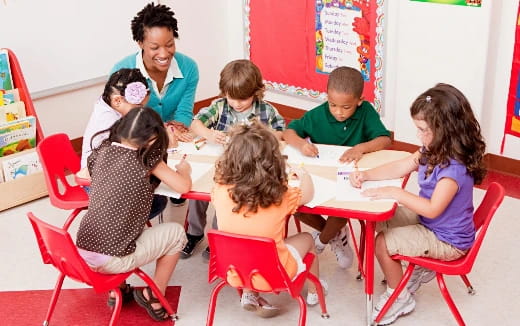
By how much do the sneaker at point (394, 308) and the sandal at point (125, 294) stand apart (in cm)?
105

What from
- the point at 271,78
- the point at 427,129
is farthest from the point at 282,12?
the point at 427,129

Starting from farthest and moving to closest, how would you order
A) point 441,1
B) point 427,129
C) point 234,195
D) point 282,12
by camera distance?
point 282,12 → point 441,1 → point 427,129 → point 234,195

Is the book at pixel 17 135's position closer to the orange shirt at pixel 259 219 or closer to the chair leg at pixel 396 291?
the orange shirt at pixel 259 219

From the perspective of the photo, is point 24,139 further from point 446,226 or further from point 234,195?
point 446,226

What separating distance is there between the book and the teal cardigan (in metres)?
0.86

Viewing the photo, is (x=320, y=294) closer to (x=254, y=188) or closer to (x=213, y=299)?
(x=213, y=299)

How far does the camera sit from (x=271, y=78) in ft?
17.3

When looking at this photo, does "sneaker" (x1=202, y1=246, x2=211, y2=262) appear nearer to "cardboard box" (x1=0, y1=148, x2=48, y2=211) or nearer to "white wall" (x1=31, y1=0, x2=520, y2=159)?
"cardboard box" (x1=0, y1=148, x2=48, y2=211)

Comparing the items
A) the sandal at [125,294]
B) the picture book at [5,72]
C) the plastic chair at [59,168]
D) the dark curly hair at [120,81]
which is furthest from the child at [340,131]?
the picture book at [5,72]

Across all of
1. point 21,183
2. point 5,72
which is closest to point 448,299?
point 21,183

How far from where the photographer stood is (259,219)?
7.73ft

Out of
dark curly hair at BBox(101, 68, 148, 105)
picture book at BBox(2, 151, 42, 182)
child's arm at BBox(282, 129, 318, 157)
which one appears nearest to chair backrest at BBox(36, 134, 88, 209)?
dark curly hair at BBox(101, 68, 148, 105)

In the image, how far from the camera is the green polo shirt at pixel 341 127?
9.93 feet

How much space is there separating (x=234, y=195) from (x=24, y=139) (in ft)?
6.86
